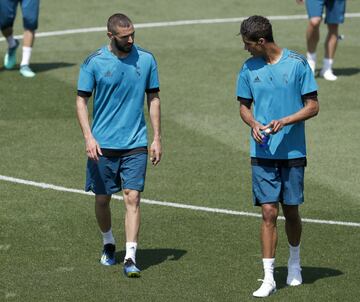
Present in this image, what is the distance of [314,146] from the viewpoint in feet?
56.5

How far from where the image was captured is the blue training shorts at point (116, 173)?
12.1 m

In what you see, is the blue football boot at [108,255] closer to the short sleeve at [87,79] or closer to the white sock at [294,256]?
the short sleeve at [87,79]

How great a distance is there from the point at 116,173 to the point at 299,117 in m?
1.96

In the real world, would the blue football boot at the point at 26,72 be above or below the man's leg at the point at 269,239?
below

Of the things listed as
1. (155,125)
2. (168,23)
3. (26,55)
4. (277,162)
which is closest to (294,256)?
(277,162)

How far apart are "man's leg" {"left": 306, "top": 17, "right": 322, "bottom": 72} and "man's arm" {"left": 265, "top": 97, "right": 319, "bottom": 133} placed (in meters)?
9.57

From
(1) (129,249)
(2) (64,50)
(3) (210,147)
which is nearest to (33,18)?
(2) (64,50)

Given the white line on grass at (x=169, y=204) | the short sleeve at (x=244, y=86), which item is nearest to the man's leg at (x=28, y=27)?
the white line on grass at (x=169, y=204)

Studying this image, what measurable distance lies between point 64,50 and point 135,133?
11151 millimetres

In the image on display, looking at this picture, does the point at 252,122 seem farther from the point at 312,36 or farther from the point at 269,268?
the point at 312,36

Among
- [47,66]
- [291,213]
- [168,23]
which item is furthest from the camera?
[168,23]

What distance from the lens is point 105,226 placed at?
40.8ft

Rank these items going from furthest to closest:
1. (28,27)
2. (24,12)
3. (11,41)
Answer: (11,41) → (28,27) → (24,12)

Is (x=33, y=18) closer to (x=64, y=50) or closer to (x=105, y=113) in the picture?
(x=64, y=50)
